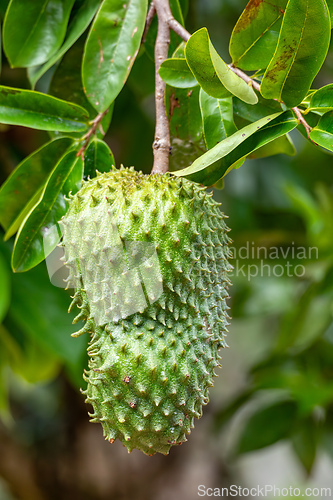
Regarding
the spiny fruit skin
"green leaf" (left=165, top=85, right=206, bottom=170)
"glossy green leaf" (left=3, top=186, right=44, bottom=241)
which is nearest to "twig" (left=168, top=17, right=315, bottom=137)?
"green leaf" (left=165, top=85, right=206, bottom=170)

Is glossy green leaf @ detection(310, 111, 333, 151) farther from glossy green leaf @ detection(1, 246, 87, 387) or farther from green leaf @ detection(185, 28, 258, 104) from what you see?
glossy green leaf @ detection(1, 246, 87, 387)

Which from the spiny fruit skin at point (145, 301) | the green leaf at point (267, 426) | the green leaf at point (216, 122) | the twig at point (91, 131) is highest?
the green leaf at point (216, 122)

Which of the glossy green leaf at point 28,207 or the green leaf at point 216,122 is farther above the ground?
the green leaf at point 216,122

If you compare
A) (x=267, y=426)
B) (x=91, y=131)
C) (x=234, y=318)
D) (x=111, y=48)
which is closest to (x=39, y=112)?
(x=91, y=131)

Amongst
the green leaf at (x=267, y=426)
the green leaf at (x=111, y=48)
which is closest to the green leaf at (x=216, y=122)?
the green leaf at (x=111, y=48)

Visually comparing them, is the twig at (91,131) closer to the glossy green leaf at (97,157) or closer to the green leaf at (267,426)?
the glossy green leaf at (97,157)

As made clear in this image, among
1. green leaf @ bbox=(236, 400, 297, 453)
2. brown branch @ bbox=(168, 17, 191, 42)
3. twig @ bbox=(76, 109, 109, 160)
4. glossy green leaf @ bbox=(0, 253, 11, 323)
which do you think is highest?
brown branch @ bbox=(168, 17, 191, 42)

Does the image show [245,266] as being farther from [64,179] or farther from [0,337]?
[64,179]
